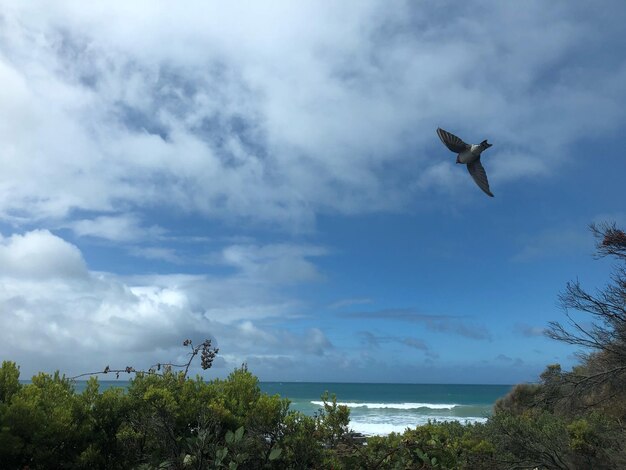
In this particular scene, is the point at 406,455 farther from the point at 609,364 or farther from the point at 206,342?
the point at 609,364

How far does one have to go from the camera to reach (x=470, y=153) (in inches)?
225

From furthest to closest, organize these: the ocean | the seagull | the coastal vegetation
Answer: the ocean < the seagull < the coastal vegetation

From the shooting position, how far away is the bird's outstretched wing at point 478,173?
596 cm

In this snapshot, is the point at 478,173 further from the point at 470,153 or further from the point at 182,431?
the point at 182,431

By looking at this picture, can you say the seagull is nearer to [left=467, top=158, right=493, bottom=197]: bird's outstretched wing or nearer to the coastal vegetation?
[left=467, top=158, right=493, bottom=197]: bird's outstretched wing

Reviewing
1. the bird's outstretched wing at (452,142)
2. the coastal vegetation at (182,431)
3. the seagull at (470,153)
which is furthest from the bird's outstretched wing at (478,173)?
the coastal vegetation at (182,431)

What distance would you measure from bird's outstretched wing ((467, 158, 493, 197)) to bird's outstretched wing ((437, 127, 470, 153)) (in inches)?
9.7

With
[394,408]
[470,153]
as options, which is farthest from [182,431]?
[394,408]

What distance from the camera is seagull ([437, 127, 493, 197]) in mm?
5656

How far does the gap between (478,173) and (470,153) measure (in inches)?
15.6

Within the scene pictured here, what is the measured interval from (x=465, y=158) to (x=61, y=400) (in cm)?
462

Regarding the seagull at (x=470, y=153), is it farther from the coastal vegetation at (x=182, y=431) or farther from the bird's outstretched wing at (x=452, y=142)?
the coastal vegetation at (x=182, y=431)

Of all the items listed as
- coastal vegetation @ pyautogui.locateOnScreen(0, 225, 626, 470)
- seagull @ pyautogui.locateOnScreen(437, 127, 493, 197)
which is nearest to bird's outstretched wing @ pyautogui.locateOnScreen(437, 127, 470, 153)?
seagull @ pyautogui.locateOnScreen(437, 127, 493, 197)

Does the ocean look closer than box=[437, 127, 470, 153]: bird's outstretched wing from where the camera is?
No
